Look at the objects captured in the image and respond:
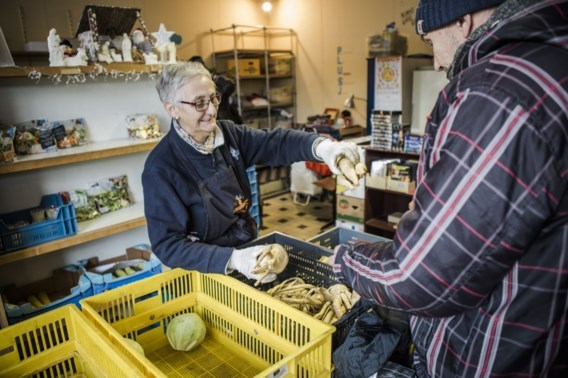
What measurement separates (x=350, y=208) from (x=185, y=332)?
3.07 m

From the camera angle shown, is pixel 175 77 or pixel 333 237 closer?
pixel 175 77

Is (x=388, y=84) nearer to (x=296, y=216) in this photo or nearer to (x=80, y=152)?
(x=296, y=216)

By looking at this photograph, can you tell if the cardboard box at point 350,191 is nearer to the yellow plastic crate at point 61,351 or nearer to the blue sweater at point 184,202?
the blue sweater at point 184,202

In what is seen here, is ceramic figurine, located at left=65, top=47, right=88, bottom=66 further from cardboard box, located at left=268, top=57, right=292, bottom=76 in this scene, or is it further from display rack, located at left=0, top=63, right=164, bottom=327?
cardboard box, located at left=268, top=57, right=292, bottom=76

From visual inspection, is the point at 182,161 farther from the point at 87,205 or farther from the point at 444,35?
the point at 87,205

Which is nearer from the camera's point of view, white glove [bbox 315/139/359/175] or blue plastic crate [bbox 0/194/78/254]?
white glove [bbox 315/139/359/175]

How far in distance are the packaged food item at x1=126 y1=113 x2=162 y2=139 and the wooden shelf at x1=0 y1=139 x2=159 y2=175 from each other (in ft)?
0.26

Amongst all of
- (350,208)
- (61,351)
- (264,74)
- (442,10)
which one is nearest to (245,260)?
(61,351)

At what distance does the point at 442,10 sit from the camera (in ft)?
3.08

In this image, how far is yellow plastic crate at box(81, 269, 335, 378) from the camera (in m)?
1.29

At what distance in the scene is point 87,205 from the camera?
2809mm

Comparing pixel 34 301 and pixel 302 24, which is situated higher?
pixel 302 24

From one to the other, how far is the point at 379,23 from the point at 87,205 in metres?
4.81

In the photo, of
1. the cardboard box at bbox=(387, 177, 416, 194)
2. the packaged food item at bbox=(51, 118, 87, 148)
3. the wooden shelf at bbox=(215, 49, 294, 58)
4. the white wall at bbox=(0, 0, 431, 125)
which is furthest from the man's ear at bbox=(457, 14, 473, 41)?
the wooden shelf at bbox=(215, 49, 294, 58)
